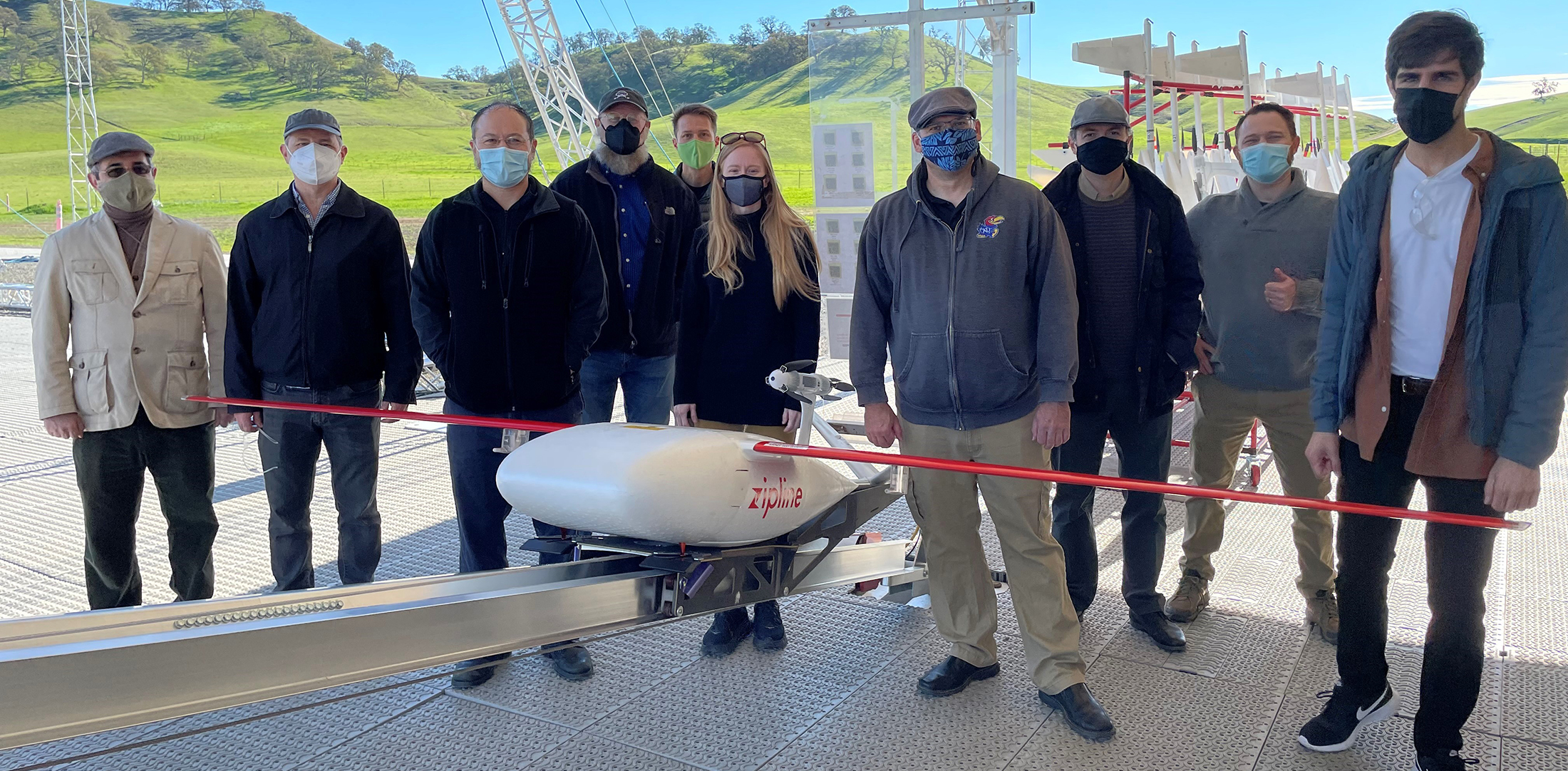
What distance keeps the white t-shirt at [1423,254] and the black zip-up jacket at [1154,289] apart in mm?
750

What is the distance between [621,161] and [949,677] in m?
1.80

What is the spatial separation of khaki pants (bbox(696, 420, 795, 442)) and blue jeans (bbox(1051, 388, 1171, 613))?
73 centimetres

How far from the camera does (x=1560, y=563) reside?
3.45 metres

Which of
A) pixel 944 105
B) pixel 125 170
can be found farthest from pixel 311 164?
pixel 944 105

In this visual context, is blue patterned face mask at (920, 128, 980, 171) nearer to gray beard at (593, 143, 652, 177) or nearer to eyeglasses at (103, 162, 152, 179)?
gray beard at (593, 143, 652, 177)

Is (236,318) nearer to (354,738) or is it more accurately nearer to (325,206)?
(325,206)

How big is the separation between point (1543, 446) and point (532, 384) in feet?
7.11

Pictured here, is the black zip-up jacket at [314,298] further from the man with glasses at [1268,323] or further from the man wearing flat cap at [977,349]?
the man with glasses at [1268,323]

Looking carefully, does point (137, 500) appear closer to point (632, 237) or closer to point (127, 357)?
point (127, 357)

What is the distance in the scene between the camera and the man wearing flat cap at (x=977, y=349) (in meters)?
2.36

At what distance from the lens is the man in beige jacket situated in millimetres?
2684

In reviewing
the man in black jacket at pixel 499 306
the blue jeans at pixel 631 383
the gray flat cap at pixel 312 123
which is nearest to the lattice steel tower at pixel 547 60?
the blue jeans at pixel 631 383

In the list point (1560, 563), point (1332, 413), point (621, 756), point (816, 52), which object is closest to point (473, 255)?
point (621, 756)

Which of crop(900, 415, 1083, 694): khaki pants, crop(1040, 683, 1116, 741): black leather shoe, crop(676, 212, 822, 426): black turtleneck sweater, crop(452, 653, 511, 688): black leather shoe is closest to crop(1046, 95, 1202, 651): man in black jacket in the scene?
crop(900, 415, 1083, 694): khaki pants
